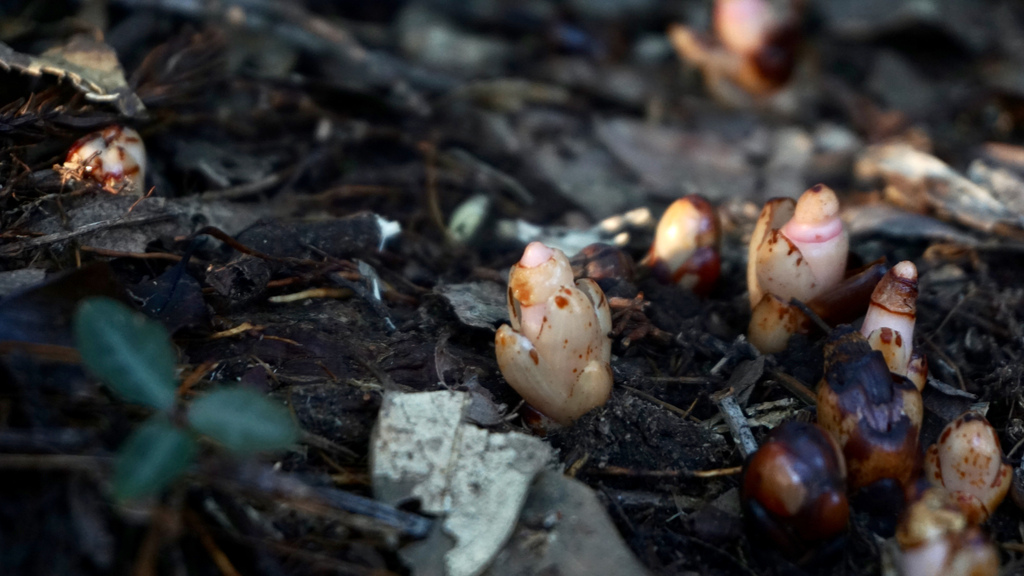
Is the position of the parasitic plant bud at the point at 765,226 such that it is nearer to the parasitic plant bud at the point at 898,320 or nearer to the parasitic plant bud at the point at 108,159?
the parasitic plant bud at the point at 898,320

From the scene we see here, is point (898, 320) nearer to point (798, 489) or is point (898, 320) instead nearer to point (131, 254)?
point (798, 489)

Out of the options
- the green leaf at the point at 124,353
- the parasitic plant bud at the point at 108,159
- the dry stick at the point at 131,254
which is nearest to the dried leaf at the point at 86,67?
the parasitic plant bud at the point at 108,159

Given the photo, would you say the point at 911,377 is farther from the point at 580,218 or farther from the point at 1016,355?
the point at 580,218

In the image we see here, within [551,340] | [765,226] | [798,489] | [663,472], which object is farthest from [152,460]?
[765,226]

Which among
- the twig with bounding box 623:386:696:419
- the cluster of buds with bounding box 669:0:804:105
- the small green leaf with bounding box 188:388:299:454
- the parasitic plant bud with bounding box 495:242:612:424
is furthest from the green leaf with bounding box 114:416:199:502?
the cluster of buds with bounding box 669:0:804:105

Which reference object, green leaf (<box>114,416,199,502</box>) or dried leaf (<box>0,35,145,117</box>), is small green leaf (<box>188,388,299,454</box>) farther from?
dried leaf (<box>0,35,145,117</box>)
